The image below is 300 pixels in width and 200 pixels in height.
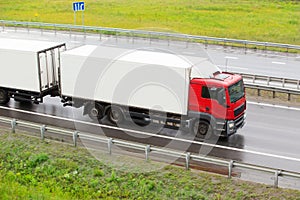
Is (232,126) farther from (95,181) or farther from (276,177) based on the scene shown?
(95,181)

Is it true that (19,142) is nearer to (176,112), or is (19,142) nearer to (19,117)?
(19,117)

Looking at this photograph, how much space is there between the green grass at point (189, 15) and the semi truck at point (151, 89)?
69.0 feet

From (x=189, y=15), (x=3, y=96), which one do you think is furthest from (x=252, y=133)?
(x=189, y=15)

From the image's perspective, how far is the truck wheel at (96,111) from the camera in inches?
797

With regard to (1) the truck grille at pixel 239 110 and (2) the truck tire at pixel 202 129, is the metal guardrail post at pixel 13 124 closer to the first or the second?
(2) the truck tire at pixel 202 129

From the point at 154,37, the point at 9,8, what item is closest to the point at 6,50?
the point at 154,37

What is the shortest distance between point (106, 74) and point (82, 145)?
10.2 ft

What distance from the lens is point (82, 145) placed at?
718 inches

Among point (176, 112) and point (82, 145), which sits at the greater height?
point (176, 112)

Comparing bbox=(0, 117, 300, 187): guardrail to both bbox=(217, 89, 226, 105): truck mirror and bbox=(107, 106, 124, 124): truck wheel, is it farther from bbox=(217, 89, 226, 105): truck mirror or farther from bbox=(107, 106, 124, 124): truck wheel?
bbox=(217, 89, 226, 105): truck mirror

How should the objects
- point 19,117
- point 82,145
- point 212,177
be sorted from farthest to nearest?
point 19,117 → point 82,145 → point 212,177

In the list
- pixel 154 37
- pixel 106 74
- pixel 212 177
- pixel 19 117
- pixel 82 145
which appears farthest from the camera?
pixel 154 37

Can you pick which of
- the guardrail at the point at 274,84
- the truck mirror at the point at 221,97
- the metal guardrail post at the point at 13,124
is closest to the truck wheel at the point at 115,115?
the metal guardrail post at the point at 13,124

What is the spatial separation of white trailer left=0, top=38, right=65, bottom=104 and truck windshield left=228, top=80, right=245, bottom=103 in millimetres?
7852
